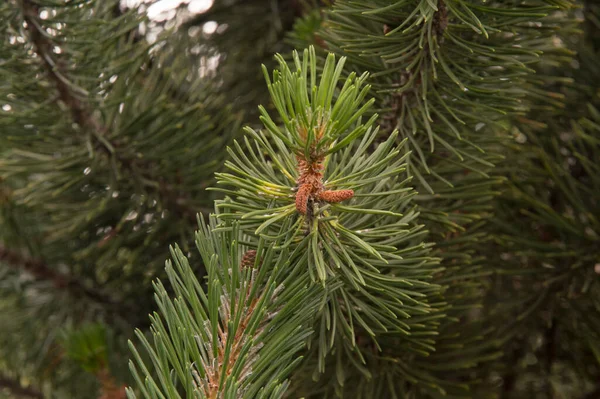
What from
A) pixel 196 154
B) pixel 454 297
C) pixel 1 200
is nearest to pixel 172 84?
pixel 196 154

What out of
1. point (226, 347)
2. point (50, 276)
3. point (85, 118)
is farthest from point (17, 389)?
point (226, 347)

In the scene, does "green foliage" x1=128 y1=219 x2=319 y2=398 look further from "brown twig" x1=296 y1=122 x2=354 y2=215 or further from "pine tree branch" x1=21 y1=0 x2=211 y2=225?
"pine tree branch" x1=21 y1=0 x2=211 y2=225

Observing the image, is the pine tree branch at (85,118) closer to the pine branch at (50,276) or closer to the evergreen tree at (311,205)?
the evergreen tree at (311,205)

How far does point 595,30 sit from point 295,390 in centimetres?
42

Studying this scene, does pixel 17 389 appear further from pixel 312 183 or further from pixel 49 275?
pixel 312 183

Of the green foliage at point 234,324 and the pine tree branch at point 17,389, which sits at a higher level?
the green foliage at point 234,324

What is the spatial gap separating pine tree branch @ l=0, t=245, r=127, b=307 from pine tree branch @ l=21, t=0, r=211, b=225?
0.45ft

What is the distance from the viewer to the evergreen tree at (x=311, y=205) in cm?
28

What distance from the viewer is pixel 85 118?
0.48 metres

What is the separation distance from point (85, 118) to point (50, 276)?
7.4 inches

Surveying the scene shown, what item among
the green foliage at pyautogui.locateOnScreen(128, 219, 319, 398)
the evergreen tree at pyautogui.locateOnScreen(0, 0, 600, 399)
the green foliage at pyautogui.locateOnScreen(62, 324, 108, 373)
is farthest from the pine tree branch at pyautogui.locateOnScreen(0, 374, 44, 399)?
the green foliage at pyautogui.locateOnScreen(128, 219, 319, 398)

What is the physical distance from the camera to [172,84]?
0.56 meters

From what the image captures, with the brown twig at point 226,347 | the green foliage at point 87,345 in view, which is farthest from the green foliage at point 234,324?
the green foliage at point 87,345

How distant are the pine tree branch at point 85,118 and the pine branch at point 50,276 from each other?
13 cm
